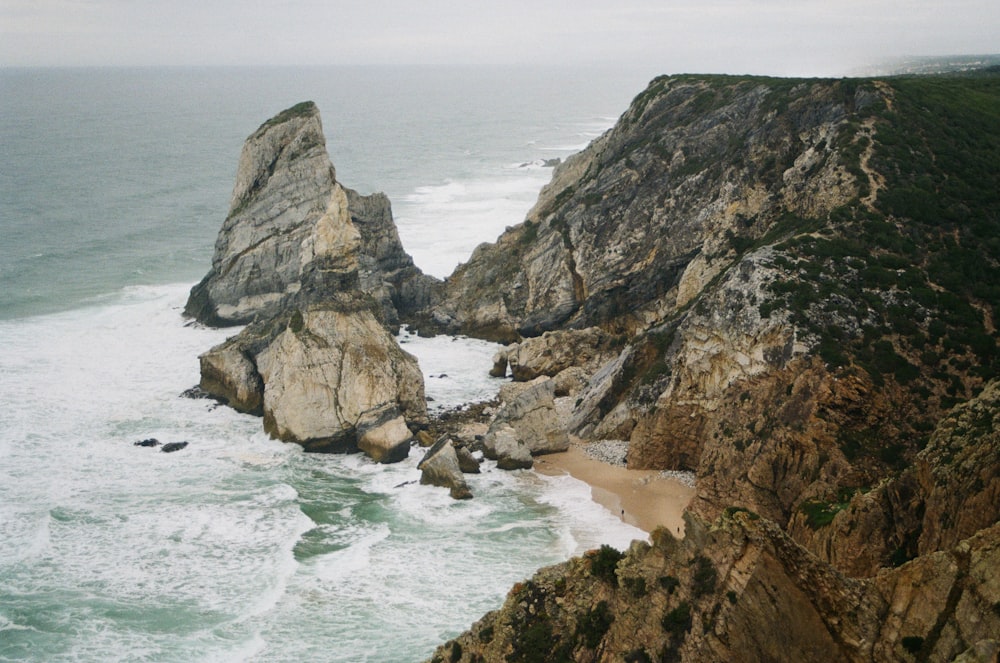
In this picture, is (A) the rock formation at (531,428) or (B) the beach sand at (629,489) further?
(A) the rock formation at (531,428)

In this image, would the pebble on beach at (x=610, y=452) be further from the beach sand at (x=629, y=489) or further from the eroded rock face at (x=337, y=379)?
the eroded rock face at (x=337, y=379)

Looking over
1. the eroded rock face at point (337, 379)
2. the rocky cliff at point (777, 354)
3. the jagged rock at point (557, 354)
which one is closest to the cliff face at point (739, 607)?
the rocky cliff at point (777, 354)

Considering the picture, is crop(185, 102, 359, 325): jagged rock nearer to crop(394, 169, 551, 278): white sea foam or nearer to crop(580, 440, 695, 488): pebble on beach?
crop(394, 169, 551, 278): white sea foam

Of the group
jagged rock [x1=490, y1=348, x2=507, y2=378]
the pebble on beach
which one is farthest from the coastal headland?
jagged rock [x1=490, y1=348, x2=507, y2=378]

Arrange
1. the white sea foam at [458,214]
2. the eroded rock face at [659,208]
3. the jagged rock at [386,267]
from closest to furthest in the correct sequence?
the eroded rock face at [659,208] < the jagged rock at [386,267] < the white sea foam at [458,214]

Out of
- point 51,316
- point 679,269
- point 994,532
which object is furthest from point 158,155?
point 994,532

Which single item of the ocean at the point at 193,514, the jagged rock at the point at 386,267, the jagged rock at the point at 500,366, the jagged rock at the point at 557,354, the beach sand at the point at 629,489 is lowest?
the ocean at the point at 193,514

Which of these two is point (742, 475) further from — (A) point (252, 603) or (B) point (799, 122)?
(B) point (799, 122)
